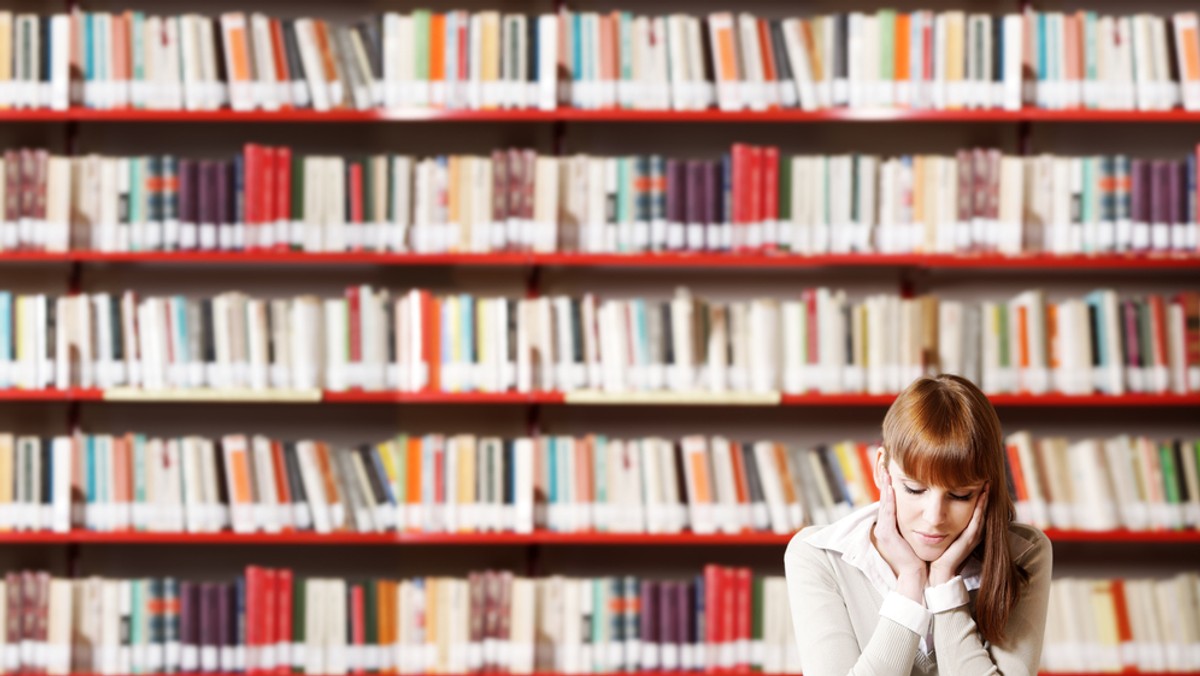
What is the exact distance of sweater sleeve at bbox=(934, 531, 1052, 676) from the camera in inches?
67.6

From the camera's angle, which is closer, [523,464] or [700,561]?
[523,464]

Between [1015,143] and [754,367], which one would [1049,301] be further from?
[754,367]

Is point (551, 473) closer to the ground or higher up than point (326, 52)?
closer to the ground

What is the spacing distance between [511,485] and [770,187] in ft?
3.37

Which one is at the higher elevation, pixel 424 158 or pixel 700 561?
pixel 424 158

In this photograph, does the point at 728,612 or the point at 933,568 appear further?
the point at 728,612

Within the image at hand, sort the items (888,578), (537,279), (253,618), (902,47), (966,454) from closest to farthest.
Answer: (966,454), (888,578), (253,618), (902,47), (537,279)

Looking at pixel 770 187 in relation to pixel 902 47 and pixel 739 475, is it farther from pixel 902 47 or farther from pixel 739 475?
pixel 739 475

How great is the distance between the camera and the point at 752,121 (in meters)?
3.52

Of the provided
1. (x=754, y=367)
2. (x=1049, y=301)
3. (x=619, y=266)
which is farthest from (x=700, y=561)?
(x=1049, y=301)

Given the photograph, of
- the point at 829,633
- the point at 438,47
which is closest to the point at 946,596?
the point at 829,633

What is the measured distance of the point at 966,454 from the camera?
1.68 metres

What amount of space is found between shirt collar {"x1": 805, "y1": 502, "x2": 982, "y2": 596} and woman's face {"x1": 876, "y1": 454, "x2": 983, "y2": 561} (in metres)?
0.06

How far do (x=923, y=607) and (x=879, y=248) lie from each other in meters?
1.76
